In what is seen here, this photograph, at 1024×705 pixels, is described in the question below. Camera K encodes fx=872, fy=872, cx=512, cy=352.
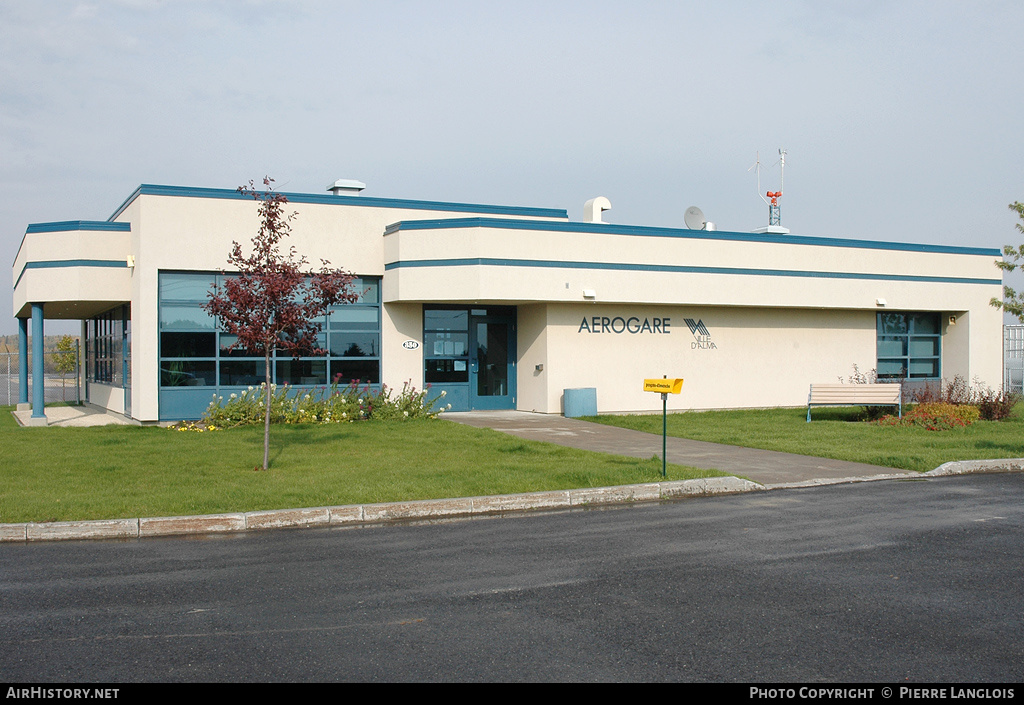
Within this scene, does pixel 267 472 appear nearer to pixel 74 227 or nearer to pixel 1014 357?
pixel 74 227

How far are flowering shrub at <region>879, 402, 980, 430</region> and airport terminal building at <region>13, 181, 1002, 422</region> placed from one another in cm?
503

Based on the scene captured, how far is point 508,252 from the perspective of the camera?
66.1 ft

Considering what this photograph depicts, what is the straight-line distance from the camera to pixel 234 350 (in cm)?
1934

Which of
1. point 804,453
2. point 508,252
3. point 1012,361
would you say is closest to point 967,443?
point 804,453

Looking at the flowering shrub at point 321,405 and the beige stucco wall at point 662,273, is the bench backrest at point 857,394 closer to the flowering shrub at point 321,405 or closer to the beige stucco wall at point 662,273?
the beige stucco wall at point 662,273

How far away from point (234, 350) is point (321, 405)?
2304mm

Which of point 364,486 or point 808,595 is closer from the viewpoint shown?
point 808,595

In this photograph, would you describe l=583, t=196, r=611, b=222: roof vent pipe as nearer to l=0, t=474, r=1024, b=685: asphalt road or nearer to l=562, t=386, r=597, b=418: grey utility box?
l=562, t=386, r=597, b=418: grey utility box

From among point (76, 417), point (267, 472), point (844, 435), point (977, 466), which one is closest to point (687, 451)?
point (977, 466)

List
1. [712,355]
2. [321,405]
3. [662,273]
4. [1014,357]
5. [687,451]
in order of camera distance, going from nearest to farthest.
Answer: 1. [687,451]
2. [321,405]
3. [662,273]
4. [712,355]
5. [1014,357]

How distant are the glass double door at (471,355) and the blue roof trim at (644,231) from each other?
2489 mm

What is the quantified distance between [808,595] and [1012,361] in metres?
30.8

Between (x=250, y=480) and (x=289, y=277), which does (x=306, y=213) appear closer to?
(x=289, y=277)
